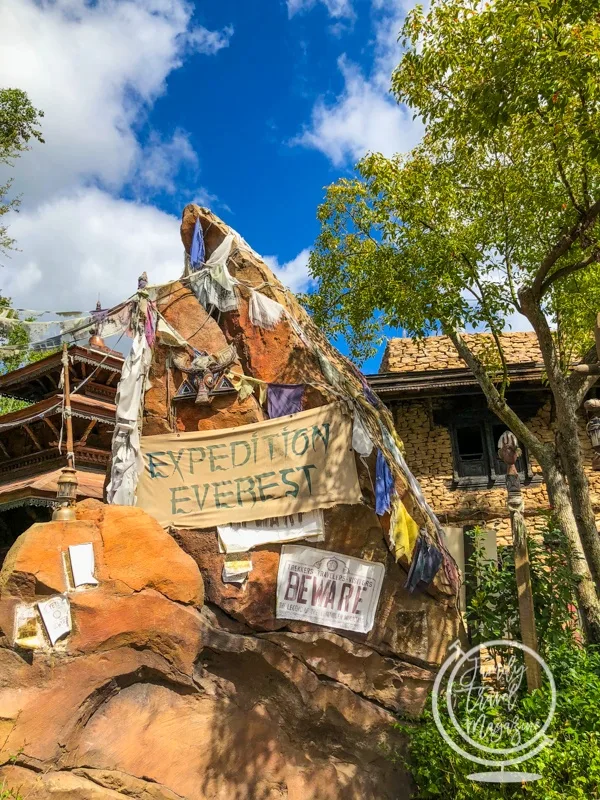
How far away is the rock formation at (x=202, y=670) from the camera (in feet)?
19.6

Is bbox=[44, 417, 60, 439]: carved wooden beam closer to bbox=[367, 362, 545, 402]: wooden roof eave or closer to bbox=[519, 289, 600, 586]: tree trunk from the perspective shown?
bbox=[367, 362, 545, 402]: wooden roof eave

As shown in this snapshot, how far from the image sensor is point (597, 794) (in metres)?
5.55

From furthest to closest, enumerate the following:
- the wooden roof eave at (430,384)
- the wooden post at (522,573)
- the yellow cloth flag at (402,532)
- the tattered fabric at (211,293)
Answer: the wooden roof eave at (430,384) < the tattered fabric at (211,293) < the yellow cloth flag at (402,532) < the wooden post at (522,573)

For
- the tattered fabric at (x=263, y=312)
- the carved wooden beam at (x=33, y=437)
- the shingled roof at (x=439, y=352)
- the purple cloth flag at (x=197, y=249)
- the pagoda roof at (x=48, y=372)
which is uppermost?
the shingled roof at (x=439, y=352)

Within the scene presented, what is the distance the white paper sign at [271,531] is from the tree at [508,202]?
3.30 metres

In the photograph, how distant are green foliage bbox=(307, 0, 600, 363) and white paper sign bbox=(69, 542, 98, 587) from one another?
6.43m

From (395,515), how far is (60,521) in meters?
3.56

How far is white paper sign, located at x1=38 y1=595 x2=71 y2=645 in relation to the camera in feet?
20.0

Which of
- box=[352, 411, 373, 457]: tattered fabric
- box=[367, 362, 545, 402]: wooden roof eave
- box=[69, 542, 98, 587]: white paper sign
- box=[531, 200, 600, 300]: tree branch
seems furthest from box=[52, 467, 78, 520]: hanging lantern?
box=[367, 362, 545, 402]: wooden roof eave

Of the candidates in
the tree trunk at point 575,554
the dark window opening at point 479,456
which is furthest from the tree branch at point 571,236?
the dark window opening at point 479,456

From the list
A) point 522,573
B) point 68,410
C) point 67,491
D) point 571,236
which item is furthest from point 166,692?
point 571,236

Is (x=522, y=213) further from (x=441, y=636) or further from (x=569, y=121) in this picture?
(x=441, y=636)

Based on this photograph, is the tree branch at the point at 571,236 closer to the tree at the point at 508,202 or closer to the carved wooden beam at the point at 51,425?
the tree at the point at 508,202

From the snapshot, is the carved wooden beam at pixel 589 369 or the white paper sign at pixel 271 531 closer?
the carved wooden beam at pixel 589 369
